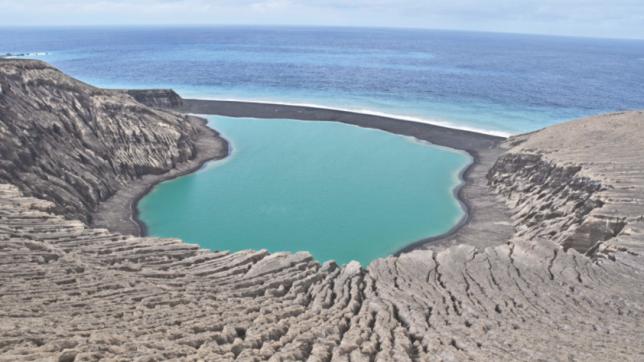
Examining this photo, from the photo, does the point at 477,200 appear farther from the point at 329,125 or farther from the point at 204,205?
the point at 329,125

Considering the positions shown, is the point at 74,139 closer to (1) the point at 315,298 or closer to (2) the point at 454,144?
(1) the point at 315,298

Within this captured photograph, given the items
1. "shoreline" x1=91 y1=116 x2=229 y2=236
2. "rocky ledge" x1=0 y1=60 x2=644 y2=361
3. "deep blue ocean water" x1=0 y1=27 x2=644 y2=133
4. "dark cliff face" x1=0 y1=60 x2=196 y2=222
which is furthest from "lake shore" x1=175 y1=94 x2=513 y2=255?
"rocky ledge" x1=0 y1=60 x2=644 y2=361

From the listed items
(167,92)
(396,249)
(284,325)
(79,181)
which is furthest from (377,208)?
(167,92)

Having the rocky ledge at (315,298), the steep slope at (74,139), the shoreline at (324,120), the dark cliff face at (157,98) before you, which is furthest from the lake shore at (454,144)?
the rocky ledge at (315,298)

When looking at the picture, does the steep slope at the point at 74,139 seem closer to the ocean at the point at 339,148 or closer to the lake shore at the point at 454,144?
the ocean at the point at 339,148

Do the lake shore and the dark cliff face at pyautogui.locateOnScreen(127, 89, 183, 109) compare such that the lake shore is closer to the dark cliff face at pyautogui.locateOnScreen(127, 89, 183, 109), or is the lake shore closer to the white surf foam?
the dark cliff face at pyautogui.locateOnScreen(127, 89, 183, 109)

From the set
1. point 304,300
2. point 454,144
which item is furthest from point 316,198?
point 454,144

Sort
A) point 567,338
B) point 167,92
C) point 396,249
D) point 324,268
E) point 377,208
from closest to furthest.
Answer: point 567,338
point 324,268
point 396,249
point 377,208
point 167,92
